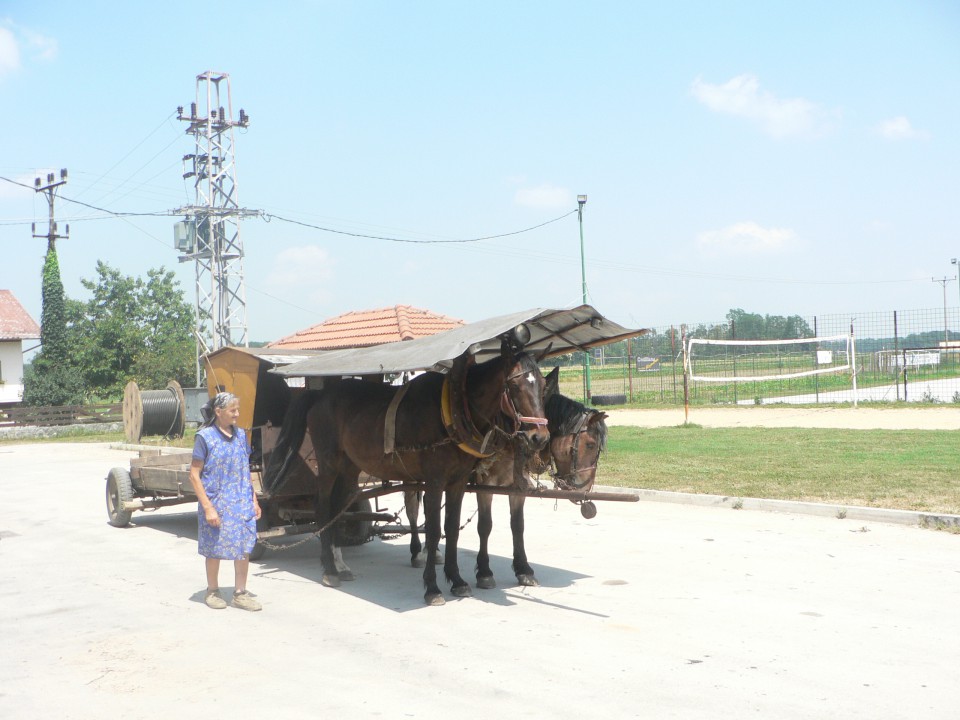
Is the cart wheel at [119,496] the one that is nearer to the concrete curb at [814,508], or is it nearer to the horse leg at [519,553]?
the horse leg at [519,553]

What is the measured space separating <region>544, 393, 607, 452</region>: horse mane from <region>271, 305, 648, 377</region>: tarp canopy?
462 mm

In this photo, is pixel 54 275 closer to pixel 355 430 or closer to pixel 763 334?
pixel 763 334

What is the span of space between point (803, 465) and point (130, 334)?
46.5 m

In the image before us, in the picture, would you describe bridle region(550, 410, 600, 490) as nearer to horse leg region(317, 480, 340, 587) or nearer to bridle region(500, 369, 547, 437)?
bridle region(500, 369, 547, 437)

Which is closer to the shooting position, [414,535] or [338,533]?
[338,533]

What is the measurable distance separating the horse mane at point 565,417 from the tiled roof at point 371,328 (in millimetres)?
12752

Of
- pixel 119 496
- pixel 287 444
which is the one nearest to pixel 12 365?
pixel 119 496

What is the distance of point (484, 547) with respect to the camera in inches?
297

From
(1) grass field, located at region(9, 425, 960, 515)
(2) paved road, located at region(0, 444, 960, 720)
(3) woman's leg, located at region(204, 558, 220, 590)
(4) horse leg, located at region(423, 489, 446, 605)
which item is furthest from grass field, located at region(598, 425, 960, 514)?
(3) woman's leg, located at region(204, 558, 220, 590)

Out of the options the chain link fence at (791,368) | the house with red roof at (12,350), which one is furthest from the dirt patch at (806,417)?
the house with red roof at (12,350)

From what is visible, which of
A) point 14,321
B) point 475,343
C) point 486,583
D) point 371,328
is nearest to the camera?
point 475,343

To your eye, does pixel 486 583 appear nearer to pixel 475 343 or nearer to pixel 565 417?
pixel 565 417

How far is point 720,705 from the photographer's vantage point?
4566 mm

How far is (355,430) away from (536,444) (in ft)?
7.23
